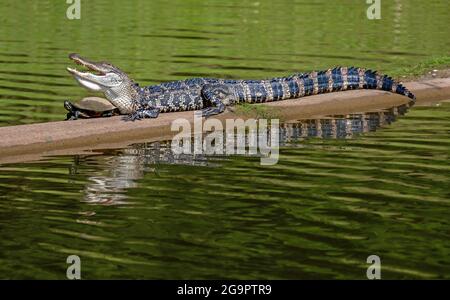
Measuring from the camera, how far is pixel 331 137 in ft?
43.4

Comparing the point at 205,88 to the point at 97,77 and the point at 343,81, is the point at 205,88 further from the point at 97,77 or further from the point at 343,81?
the point at 343,81

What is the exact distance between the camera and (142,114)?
44.9 feet

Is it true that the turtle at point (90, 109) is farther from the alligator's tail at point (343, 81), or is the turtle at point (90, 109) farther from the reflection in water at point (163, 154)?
the alligator's tail at point (343, 81)

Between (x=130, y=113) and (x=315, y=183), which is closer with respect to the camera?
(x=315, y=183)

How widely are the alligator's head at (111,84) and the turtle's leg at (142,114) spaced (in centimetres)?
22

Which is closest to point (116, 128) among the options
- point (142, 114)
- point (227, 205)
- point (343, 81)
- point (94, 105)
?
point (142, 114)

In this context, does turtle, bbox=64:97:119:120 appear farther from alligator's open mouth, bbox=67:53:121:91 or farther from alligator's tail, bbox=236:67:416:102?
alligator's tail, bbox=236:67:416:102

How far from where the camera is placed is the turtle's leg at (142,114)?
13562 millimetres

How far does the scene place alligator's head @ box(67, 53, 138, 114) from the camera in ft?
45.1
